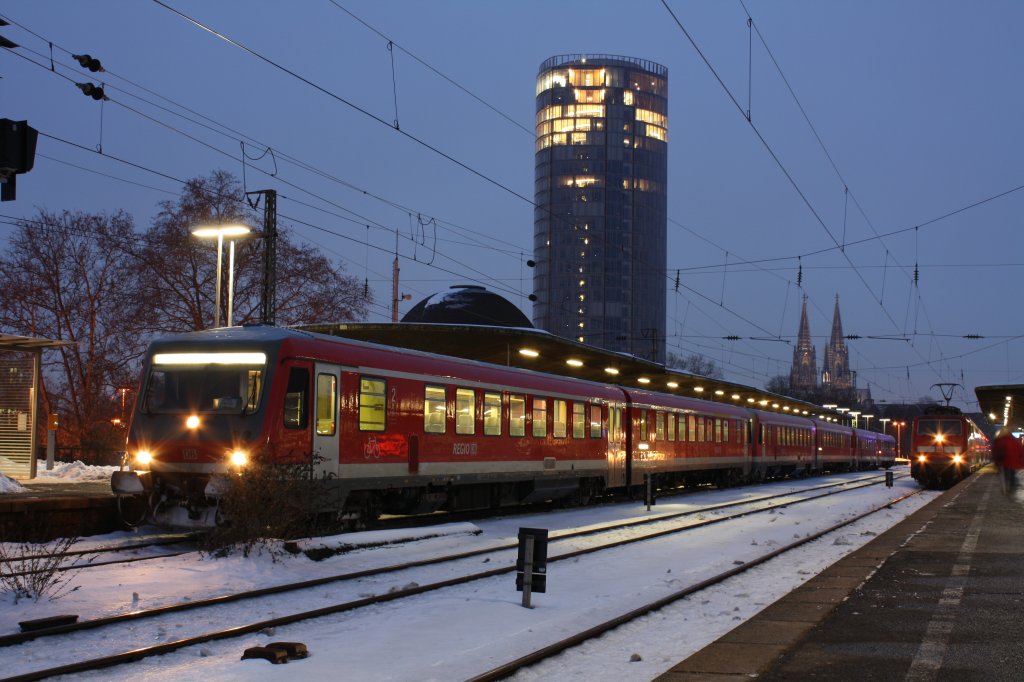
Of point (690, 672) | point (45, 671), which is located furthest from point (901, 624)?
point (45, 671)

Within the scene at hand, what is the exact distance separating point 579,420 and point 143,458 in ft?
41.0

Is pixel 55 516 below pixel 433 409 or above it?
below

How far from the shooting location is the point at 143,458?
1603 centimetres

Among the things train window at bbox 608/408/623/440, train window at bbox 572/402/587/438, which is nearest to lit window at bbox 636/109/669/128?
train window at bbox 608/408/623/440

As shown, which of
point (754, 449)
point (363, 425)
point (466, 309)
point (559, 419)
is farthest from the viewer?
point (466, 309)

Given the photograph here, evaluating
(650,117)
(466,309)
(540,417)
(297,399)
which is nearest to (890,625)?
(297,399)

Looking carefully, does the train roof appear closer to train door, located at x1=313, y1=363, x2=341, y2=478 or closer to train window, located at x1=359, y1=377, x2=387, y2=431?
train window, located at x1=359, y1=377, x2=387, y2=431

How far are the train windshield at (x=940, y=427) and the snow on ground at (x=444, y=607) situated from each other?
90.8 ft

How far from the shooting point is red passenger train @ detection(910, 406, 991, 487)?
139 ft

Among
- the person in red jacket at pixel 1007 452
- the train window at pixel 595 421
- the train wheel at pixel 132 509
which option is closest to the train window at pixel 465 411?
the train wheel at pixel 132 509

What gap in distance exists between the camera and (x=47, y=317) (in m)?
40.9

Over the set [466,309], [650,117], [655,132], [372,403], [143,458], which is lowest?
[143,458]

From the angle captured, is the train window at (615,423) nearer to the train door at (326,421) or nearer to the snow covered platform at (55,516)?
the train door at (326,421)

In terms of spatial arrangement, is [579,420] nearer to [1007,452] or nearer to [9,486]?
[1007,452]
